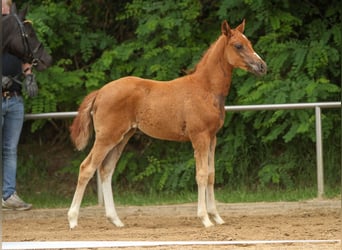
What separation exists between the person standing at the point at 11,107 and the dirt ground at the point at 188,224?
0.52 meters

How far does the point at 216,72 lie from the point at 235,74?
258 cm

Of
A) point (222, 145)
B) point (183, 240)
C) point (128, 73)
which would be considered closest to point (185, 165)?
point (222, 145)

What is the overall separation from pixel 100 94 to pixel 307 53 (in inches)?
137

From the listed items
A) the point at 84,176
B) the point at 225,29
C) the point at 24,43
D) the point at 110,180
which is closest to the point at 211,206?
the point at 110,180

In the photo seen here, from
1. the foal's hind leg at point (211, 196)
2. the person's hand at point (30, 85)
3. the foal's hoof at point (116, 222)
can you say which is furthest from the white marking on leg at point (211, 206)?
the person's hand at point (30, 85)

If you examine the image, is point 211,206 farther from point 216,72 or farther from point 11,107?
point 11,107

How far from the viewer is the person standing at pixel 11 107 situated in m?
11.5

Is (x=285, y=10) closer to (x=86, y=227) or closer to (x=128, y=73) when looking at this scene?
(x=128, y=73)

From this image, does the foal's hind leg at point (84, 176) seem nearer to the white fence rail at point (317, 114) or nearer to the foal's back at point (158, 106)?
the foal's back at point (158, 106)

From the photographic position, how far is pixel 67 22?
1388 cm

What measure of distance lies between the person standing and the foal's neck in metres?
2.18

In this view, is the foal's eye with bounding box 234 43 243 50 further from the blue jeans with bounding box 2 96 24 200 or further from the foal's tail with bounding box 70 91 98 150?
the blue jeans with bounding box 2 96 24 200

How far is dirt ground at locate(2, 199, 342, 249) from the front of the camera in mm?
9344

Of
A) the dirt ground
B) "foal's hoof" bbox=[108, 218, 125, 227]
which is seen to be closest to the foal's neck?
the dirt ground
